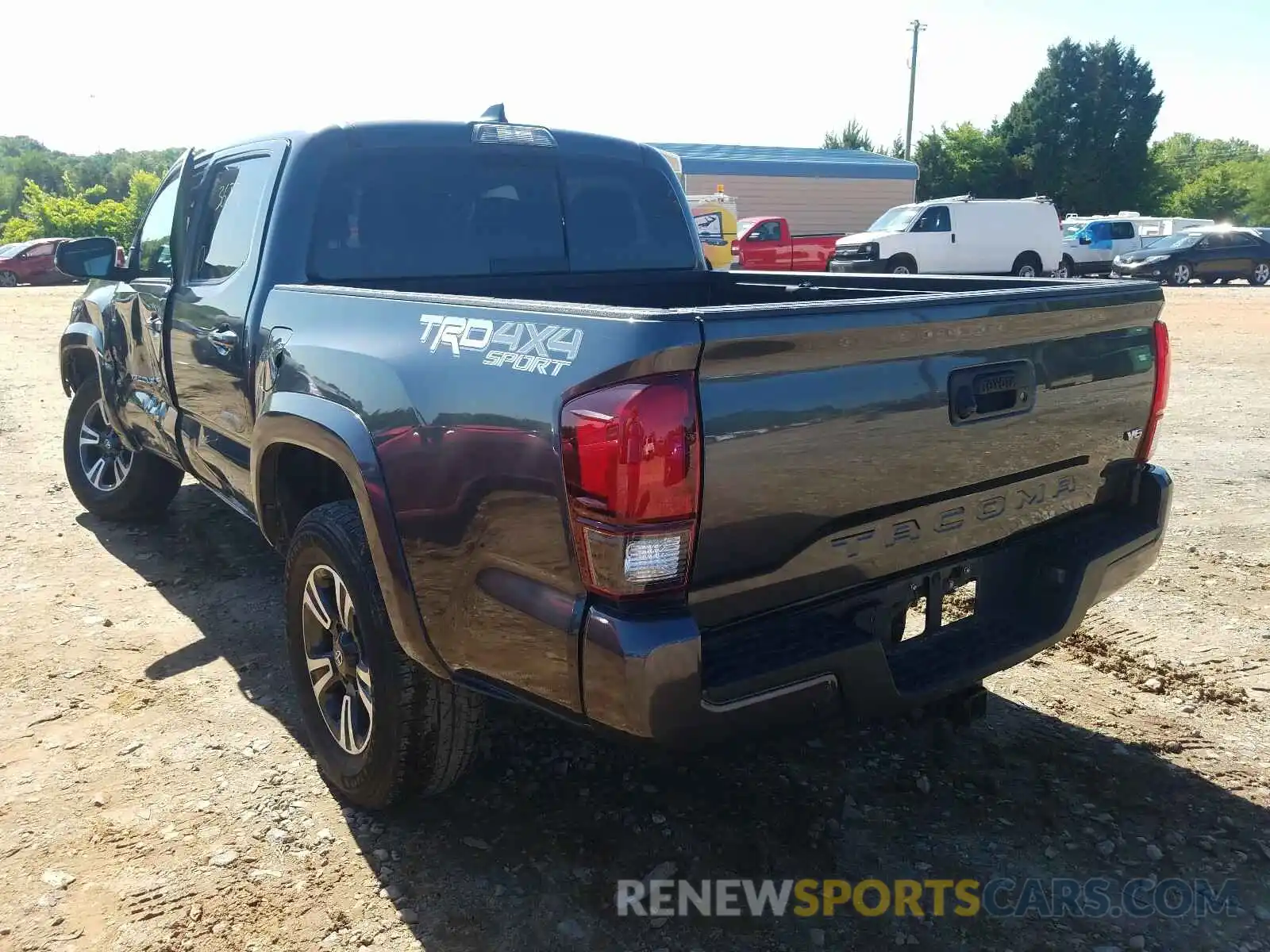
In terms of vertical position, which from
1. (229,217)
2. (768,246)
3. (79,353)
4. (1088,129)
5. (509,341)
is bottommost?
(79,353)

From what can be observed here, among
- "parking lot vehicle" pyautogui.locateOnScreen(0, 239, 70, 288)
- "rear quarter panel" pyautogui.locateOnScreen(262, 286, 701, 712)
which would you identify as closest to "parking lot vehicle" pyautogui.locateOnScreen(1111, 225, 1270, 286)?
"rear quarter panel" pyautogui.locateOnScreen(262, 286, 701, 712)

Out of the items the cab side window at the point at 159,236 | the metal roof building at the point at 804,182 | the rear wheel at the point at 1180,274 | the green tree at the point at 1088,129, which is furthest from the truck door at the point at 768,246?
the green tree at the point at 1088,129

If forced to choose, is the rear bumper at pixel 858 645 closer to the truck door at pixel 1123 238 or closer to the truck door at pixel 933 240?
the truck door at pixel 933 240

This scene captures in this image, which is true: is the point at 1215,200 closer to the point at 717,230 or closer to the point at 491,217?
the point at 717,230

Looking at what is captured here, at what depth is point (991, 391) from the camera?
2529mm

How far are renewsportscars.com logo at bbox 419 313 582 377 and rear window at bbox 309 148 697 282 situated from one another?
47.0 inches

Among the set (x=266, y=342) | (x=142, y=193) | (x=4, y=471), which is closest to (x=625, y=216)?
(x=266, y=342)

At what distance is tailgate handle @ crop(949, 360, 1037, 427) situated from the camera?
2461mm

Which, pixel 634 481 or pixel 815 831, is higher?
pixel 634 481

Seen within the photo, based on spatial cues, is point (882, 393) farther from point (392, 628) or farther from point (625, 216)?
point (625, 216)

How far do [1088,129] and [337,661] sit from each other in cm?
6251

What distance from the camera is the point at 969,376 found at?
8.14ft

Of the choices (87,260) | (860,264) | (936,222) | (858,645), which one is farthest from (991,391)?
(936,222)

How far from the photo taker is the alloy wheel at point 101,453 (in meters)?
5.78
